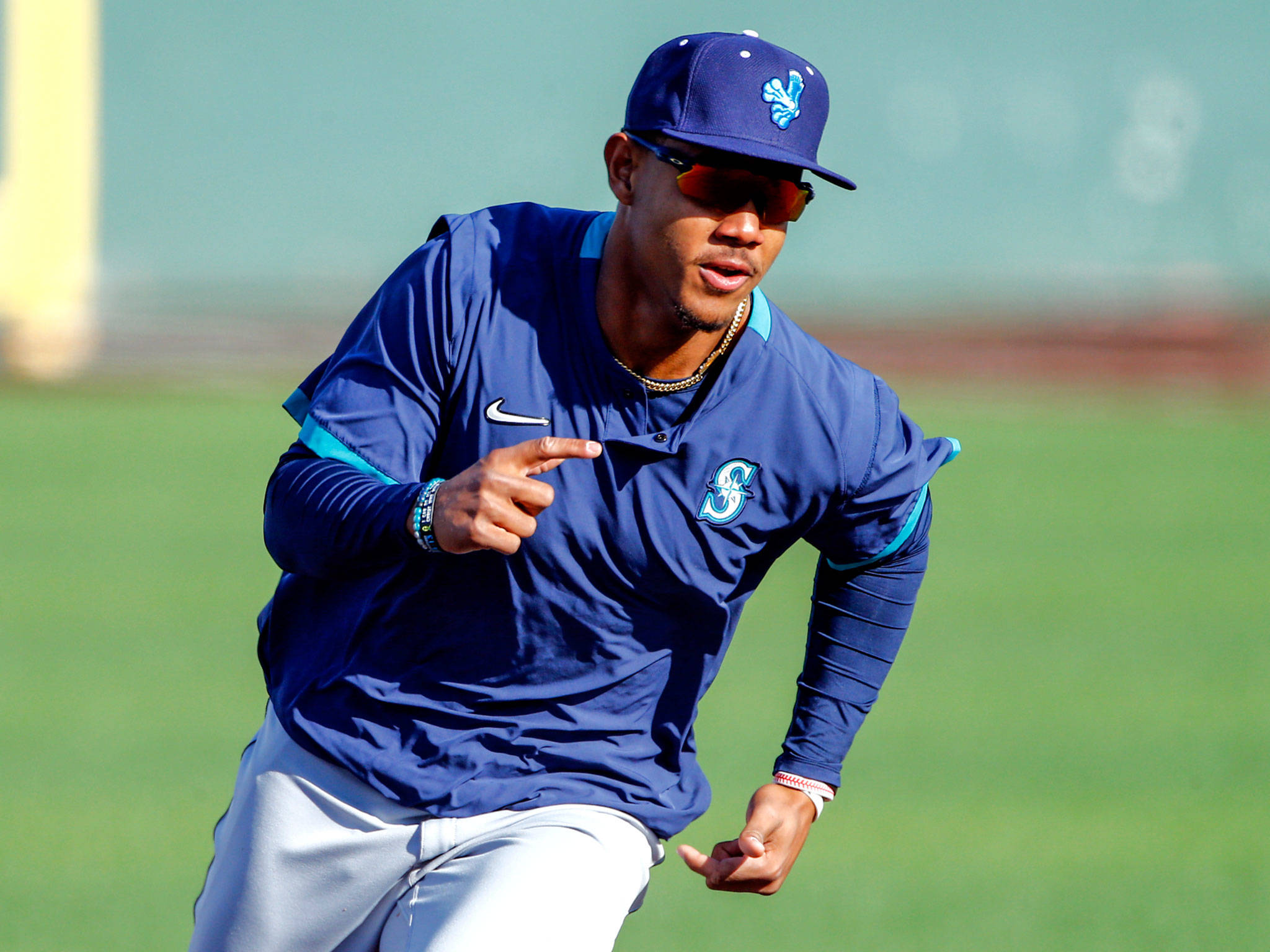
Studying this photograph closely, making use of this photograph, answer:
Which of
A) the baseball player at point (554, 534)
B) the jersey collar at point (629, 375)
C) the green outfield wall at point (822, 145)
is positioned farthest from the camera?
the green outfield wall at point (822, 145)

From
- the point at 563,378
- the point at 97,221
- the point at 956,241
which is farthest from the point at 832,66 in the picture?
the point at 563,378

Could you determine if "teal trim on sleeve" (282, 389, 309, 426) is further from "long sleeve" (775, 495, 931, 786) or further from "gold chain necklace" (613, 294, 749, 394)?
"long sleeve" (775, 495, 931, 786)

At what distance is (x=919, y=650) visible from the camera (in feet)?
33.8

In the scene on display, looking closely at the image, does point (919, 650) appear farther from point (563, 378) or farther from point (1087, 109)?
point (1087, 109)

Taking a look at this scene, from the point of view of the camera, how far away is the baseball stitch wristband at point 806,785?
3.55 m

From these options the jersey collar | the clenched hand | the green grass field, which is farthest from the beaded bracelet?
the green grass field

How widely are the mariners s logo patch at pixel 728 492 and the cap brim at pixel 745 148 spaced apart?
583mm

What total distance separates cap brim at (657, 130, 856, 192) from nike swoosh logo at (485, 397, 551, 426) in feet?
1.94

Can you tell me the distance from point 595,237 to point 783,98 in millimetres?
474

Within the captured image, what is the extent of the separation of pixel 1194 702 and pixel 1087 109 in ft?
58.4

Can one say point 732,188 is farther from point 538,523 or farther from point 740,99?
point 538,523

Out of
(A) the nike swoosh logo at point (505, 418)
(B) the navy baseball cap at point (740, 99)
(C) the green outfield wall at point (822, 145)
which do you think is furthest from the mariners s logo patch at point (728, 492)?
(C) the green outfield wall at point (822, 145)

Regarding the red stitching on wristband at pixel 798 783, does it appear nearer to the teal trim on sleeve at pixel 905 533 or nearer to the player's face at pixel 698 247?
the teal trim on sleeve at pixel 905 533

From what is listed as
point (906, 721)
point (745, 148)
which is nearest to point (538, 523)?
point (745, 148)
